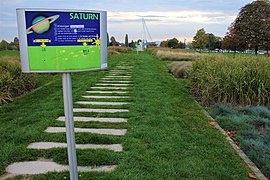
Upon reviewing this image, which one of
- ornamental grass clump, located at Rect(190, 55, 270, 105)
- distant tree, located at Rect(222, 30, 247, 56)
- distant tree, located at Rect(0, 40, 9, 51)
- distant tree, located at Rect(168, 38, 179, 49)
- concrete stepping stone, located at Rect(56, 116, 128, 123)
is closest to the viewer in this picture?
concrete stepping stone, located at Rect(56, 116, 128, 123)

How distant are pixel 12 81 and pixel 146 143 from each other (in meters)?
4.36

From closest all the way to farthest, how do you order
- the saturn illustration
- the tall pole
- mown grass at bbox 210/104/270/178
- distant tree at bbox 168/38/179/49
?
the saturn illustration
the tall pole
mown grass at bbox 210/104/270/178
distant tree at bbox 168/38/179/49

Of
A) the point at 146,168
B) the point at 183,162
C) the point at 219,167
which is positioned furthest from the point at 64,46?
the point at 219,167

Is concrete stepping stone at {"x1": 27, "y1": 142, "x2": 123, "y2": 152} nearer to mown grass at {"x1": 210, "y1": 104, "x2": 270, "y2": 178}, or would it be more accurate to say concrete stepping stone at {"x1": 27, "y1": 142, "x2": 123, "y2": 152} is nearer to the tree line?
mown grass at {"x1": 210, "y1": 104, "x2": 270, "y2": 178}

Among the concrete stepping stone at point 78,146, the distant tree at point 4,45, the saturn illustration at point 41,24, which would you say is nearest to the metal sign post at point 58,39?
the saturn illustration at point 41,24

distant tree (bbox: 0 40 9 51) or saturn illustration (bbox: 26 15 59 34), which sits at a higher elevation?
distant tree (bbox: 0 40 9 51)

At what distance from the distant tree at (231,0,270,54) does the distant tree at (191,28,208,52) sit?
21200mm

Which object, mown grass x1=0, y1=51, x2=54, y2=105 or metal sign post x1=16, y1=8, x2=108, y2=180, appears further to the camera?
mown grass x1=0, y1=51, x2=54, y2=105

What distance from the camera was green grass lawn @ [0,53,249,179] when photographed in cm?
289

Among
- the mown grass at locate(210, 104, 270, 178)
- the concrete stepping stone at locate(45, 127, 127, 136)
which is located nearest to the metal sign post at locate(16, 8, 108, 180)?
the concrete stepping stone at locate(45, 127, 127, 136)

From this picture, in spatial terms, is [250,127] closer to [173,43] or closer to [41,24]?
[41,24]

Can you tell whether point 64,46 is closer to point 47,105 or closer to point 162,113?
point 162,113

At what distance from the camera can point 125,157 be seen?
3.16m


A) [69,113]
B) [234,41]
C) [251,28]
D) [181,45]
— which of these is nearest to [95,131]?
[69,113]
